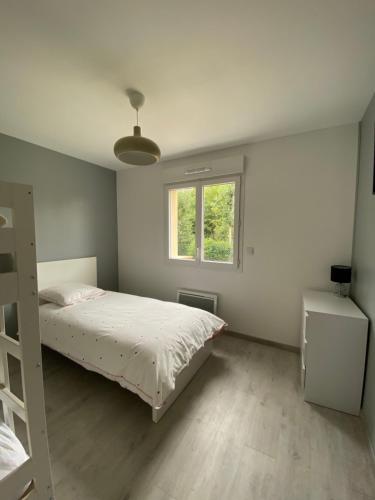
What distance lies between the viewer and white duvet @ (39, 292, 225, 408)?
1.52m

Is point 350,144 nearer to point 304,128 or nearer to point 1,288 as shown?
point 304,128

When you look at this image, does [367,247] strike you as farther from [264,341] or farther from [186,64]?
[186,64]

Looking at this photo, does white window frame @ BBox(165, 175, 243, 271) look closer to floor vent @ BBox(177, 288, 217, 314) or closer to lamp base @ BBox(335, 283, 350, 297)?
floor vent @ BBox(177, 288, 217, 314)

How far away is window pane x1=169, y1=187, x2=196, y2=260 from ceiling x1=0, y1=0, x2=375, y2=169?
102 centimetres

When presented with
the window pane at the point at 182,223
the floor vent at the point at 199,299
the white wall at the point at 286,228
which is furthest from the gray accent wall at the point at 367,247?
the window pane at the point at 182,223

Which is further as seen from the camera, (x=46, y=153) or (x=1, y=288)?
(x=46, y=153)

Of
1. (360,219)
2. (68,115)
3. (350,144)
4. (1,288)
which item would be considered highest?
(68,115)

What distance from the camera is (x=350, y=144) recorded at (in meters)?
2.15

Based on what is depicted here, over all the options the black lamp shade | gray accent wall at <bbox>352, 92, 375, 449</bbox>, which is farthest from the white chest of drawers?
the black lamp shade

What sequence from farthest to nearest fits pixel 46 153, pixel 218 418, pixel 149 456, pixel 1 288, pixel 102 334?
pixel 46 153 < pixel 102 334 < pixel 218 418 < pixel 149 456 < pixel 1 288

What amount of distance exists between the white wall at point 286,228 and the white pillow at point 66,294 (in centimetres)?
129

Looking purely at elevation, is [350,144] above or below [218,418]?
above

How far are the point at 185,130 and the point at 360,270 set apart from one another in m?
2.21

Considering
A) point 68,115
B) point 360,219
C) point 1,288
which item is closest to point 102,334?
point 1,288
